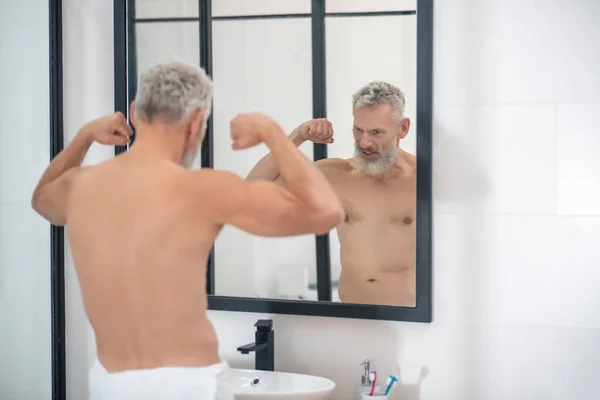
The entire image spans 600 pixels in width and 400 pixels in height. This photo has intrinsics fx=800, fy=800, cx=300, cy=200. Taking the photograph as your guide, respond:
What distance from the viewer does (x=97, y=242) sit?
1.72 m

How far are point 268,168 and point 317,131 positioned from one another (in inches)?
7.1

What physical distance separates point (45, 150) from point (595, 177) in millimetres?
1633

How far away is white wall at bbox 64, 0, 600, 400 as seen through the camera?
6.64ft

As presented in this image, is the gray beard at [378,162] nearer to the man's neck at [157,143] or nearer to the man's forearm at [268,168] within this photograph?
the man's forearm at [268,168]

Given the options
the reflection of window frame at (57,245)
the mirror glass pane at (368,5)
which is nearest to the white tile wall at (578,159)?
the mirror glass pane at (368,5)

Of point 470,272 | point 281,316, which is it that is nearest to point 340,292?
point 281,316

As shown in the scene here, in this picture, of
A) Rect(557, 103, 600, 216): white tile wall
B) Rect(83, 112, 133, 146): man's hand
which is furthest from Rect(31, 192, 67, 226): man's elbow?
Rect(557, 103, 600, 216): white tile wall

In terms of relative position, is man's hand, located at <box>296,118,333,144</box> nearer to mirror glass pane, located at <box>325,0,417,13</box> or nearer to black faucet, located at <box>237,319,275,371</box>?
mirror glass pane, located at <box>325,0,417,13</box>

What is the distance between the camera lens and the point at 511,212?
209 centimetres

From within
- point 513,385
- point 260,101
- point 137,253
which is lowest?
point 513,385

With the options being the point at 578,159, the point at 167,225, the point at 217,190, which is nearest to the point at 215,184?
the point at 217,190

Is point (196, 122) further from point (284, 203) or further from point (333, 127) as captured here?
point (333, 127)

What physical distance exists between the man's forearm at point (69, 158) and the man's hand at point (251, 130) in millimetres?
465

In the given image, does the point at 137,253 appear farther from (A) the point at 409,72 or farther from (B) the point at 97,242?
(A) the point at 409,72
